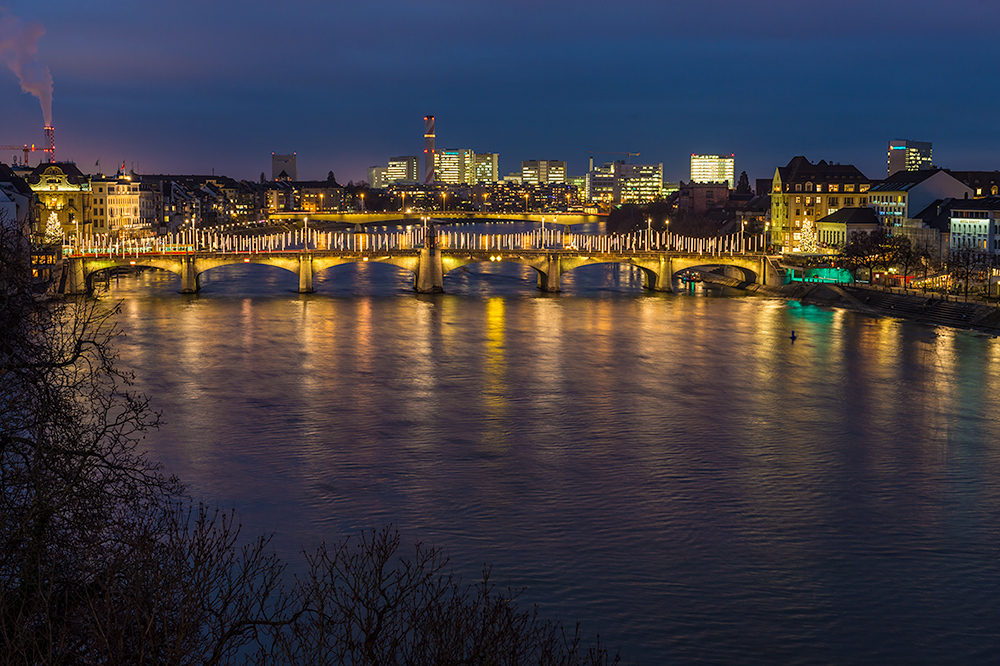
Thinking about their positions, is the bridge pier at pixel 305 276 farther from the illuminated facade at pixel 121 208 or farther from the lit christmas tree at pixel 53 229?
the illuminated facade at pixel 121 208

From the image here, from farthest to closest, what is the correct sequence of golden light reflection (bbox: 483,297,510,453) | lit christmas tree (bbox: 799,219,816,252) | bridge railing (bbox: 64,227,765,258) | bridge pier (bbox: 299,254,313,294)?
lit christmas tree (bbox: 799,219,816,252) < bridge railing (bbox: 64,227,765,258) < bridge pier (bbox: 299,254,313,294) < golden light reflection (bbox: 483,297,510,453)

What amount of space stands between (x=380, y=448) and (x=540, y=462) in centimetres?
273

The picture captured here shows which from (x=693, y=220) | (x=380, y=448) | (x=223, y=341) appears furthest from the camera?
(x=693, y=220)

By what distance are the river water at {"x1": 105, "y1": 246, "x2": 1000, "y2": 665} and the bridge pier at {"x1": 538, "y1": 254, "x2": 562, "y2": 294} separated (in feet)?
40.9

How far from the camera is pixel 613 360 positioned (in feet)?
94.2

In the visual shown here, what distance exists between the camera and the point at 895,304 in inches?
1560

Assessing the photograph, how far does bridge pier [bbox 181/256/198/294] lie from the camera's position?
45.6m

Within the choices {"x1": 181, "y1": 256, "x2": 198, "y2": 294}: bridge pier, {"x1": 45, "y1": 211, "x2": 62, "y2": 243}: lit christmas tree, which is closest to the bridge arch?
{"x1": 181, "y1": 256, "x2": 198, "y2": 294}: bridge pier

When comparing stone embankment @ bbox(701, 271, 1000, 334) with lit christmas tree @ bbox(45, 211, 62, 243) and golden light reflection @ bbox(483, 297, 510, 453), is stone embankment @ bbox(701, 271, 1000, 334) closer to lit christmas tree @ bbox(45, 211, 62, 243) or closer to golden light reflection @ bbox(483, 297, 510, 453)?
golden light reflection @ bbox(483, 297, 510, 453)

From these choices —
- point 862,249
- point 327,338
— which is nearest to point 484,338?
point 327,338

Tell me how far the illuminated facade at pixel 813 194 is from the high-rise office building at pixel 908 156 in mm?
24744

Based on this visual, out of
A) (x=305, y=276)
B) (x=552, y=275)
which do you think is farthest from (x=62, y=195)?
(x=552, y=275)

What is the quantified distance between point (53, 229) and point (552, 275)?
87.5 ft

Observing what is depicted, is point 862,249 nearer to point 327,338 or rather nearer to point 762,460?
point 327,338
